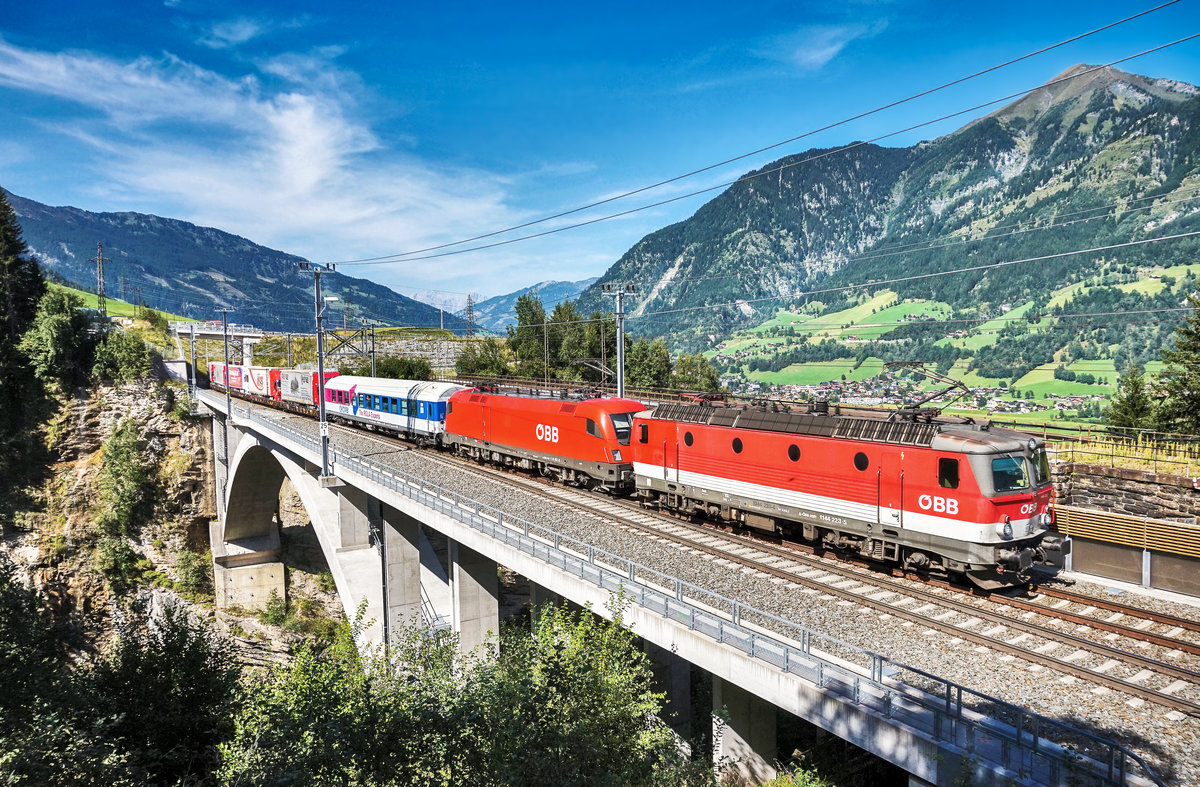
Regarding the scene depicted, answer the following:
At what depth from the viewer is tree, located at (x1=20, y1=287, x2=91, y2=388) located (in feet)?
164

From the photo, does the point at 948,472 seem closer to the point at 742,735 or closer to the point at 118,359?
the point at 742,735

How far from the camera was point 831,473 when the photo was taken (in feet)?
48.2

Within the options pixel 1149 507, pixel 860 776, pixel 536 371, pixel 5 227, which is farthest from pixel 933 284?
pixel 5 227

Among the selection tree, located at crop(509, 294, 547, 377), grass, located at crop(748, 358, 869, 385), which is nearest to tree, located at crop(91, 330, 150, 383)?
tree, located at crop(509, 294, 547, 377)

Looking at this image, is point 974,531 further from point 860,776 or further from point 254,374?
point 254,374

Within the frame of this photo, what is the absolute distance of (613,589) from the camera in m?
12.5

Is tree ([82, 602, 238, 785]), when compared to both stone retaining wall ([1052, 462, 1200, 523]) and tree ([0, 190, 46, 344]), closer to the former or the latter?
stone retaining wall ([1052, 462, 1200, 523])

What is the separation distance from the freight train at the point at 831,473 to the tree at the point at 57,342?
4854 cm

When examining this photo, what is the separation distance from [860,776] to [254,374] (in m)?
60.2

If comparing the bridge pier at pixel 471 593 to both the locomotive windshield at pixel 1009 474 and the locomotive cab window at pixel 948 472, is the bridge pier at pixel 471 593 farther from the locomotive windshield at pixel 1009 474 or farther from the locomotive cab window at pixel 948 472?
the locomotive windshield at pixel 1009 474

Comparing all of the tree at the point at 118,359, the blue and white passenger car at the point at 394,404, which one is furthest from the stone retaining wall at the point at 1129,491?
the tree at the point at 118,359

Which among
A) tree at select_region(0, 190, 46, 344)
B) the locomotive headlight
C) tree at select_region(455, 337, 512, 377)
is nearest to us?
the locomotive headlight

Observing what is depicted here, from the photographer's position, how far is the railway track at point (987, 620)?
29.7 feet

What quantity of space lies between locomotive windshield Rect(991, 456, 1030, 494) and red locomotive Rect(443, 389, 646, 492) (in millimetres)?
12070
